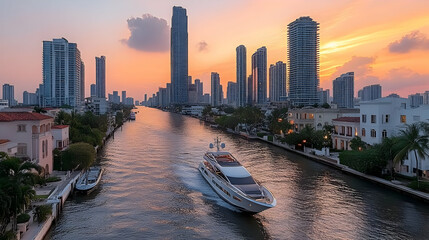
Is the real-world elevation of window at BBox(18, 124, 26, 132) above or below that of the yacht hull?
above

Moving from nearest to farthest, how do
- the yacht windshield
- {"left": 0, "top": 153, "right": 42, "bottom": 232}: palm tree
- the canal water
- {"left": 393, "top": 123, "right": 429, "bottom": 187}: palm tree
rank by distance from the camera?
{"left": 0, "top": 153, "right": 42, "bottom": 232}: palm tree < the canal water < the yacht windshield < {"left": 393, "top": 123, "right": 429, "bottom": 187}: palm tree

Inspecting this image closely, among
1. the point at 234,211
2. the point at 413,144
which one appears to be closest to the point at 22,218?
the point at 234,211

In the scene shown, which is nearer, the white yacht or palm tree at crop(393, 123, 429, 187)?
the white yacht

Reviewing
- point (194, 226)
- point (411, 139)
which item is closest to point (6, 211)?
point (194, 226)

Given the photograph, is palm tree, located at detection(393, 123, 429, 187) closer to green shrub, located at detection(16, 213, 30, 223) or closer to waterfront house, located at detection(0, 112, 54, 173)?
green shrub, located at detection(16, 213, 30, 223)

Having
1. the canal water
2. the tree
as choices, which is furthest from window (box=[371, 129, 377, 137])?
the tree

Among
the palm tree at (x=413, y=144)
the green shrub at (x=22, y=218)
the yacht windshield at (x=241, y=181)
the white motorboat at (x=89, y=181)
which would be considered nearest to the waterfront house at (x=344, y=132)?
the palm tree at (x=413, y=144)

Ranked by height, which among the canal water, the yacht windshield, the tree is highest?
the tree
